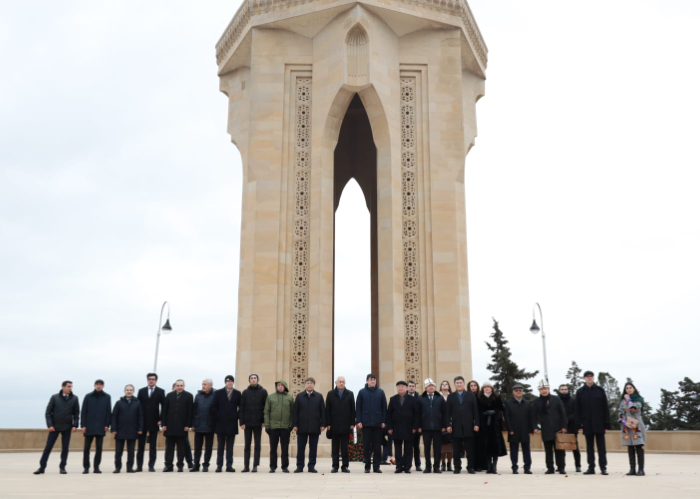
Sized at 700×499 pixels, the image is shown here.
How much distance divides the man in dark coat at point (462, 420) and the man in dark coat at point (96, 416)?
18.0 ft

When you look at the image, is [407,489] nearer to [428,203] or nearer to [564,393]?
[564,393]

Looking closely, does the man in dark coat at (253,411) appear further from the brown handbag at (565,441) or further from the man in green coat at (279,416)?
the brown handbag at (565,441)

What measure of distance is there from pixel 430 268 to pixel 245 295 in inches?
193

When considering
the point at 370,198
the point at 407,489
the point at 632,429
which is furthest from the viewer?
the point at 370,198

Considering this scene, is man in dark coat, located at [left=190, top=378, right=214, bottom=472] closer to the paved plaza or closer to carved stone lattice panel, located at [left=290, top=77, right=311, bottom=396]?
the paved plaza

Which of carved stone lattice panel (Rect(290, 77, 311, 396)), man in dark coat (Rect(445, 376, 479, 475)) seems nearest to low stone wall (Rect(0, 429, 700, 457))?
carved stone lattice panel (Rect(290, 77, 311, 396))

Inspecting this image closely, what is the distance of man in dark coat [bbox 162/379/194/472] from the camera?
11.2 meters

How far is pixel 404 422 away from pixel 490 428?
1404 millimetres

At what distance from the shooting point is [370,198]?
24641mm

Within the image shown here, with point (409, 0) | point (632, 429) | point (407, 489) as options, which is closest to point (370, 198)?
point (409, 0)

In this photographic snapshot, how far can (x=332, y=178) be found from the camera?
18.6m

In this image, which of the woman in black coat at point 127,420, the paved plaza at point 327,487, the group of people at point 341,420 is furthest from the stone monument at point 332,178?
the paved plaza at point 327,487

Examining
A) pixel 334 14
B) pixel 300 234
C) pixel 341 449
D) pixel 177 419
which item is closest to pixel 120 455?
pixel 177 419

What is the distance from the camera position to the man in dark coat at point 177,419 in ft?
36.8
